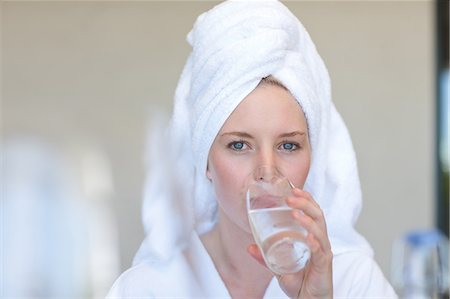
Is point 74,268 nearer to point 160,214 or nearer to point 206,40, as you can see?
point 160,214

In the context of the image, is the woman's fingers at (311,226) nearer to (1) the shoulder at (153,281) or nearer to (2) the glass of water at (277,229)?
(2) the glass of water at (277,229)

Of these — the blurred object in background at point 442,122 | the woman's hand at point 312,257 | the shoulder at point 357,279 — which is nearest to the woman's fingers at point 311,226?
the woman's hand at point 312,257

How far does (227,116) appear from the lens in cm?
65

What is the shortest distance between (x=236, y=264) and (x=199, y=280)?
55 millimetres

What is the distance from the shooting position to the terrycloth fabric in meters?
0.65

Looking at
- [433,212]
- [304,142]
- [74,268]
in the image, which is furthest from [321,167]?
[433,212]

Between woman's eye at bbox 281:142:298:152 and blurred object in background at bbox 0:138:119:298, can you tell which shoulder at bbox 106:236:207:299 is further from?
woman's eye at bbox 281:142:298:152

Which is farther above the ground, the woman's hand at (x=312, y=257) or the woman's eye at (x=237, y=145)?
the woman's eye at (x=237, y=145)

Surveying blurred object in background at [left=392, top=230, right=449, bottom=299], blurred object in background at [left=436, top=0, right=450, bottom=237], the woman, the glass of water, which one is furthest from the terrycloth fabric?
blurred object in background at [left=436, top=0, right=450, bottom=237]

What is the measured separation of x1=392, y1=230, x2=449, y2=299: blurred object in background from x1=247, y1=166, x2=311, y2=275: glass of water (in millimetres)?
812

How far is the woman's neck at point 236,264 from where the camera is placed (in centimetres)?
74

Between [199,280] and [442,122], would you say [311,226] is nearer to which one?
[199,280]

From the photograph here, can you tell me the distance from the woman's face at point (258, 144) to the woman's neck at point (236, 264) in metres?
0.07

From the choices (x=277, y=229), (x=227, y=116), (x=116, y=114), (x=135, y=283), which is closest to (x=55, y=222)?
(x=116, y=114)
